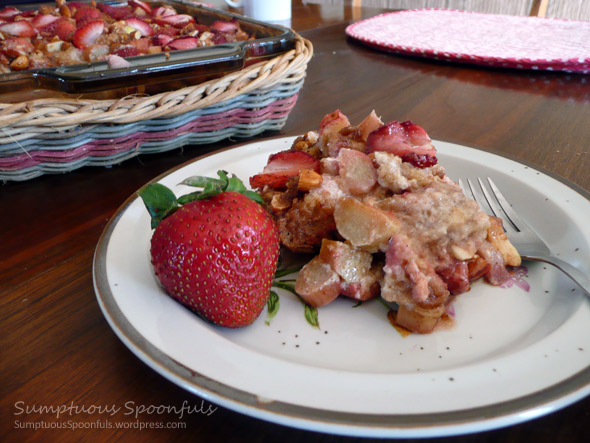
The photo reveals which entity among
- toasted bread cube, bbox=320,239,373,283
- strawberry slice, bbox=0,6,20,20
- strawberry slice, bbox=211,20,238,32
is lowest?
toasted bread cube, bbox=320,239,373,283

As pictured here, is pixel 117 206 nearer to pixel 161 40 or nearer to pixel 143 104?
pixel 143 104

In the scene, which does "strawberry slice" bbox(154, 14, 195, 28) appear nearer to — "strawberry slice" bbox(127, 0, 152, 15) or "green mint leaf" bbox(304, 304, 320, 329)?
"strawberry slice" bbox(127, 0, 152, 15)

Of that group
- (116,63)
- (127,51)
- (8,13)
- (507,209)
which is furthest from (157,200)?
(8,13)

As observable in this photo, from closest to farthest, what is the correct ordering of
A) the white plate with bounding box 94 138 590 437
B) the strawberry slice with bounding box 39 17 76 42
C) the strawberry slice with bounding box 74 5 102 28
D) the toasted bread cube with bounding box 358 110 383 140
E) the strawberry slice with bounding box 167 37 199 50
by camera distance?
the white plate with bounding box 94 138 590 437
the toasted bread cube with bounding box 358 110 383 140
the strawberry slice with bounding box 167 37 199 50
the strawberry slice with bounding box 39 17 76 42
the strawberry slice with bounding box 74 5 102 28

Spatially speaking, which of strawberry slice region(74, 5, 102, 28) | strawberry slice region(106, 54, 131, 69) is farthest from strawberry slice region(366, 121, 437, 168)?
strawberry slice region(74, 5, 102, 28)

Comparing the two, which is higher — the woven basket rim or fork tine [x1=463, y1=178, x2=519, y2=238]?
the woven basket rim

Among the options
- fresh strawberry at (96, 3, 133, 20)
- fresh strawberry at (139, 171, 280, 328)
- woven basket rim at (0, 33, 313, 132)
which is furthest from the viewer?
fresh strawberry at (96, 3, 133, 20)

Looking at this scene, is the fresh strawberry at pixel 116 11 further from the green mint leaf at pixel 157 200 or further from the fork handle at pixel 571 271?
the fork handle at pixel 571 271
